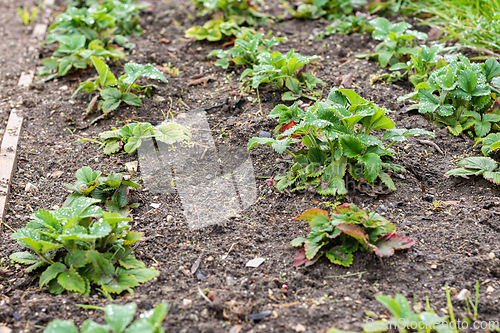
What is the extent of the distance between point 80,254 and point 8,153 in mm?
1349

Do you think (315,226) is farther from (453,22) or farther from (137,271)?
(453,22)

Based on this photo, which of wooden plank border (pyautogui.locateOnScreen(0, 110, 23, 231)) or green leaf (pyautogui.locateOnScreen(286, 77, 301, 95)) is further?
green leaf (pyautogui.locateOnScreen(286, 77, 301, 95))

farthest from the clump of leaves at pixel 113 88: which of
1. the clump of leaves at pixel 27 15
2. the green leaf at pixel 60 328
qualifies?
the clump of leaves at pixel 27 15

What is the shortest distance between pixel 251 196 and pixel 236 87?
1.22 m

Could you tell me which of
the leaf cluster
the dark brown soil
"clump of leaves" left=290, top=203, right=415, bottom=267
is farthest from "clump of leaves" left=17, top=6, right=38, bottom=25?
"clump of leaves" left=290, top=203, right=415, bottom=267

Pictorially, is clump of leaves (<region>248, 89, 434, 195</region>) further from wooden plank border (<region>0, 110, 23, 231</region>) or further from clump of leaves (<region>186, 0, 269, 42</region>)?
clump of leaves (<region>186, 0, 269, 42</region>)

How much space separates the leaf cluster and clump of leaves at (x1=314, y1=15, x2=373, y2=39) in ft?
6.15

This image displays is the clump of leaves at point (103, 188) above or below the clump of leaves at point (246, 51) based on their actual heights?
below

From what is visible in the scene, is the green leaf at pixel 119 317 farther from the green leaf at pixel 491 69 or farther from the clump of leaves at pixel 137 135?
the green leaf at pixel 491 69

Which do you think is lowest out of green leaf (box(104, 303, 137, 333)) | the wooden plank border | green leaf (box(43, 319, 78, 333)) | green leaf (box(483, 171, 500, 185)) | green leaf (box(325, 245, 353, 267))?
the wooden plank border

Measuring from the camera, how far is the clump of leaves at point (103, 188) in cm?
220

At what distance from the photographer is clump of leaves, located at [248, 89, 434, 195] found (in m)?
2.03

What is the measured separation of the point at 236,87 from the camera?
3207mm

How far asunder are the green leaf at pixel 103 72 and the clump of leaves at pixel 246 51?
90 centimetres
